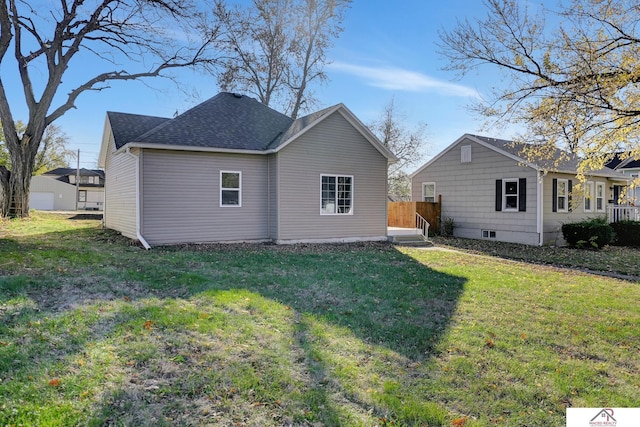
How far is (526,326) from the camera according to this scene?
540 centimetres

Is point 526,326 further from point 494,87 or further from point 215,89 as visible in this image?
point 215,89

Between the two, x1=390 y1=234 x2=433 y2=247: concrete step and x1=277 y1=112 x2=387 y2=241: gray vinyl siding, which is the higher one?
x1=277 y1=112 x2=387 y2=241: gray vinyl siding

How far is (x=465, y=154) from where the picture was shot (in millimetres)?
18062

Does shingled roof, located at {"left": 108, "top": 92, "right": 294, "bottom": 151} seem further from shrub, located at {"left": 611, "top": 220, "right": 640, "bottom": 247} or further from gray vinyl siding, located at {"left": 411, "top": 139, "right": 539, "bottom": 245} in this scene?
shrub, located at {"left": 611, "top": 220, "right": 640, "bottom": 247}

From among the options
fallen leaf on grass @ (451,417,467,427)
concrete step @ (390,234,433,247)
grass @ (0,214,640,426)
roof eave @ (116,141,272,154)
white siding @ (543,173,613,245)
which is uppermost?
roof eave @ (116,141,272,154)

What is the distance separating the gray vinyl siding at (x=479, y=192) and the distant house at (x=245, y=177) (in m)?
5.14

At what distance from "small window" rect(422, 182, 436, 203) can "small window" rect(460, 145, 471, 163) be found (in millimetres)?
2043

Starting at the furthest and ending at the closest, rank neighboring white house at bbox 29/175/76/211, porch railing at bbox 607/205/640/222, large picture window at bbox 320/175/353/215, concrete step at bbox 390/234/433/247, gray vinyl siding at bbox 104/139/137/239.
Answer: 1. neighboring white house at bbox 29/175/76/211
2. porch railing at bbox 607/205/640/222
3. concrete step at bbox 390/234/433/247
4. large picture window at bbox 320/175/353/215
5. gray vinyl siding at bbox 104/139/137/239

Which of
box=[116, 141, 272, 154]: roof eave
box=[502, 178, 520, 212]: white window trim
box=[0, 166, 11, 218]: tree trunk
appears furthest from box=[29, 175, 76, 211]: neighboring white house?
box=[502, 178, 520, 212]: white window trim

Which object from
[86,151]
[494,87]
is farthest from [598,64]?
[86,151]

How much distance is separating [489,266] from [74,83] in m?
21.9

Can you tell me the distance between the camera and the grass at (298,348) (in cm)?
314

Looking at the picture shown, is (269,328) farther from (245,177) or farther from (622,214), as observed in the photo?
(622,214)

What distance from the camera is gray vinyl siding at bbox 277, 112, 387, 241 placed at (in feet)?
43.5
